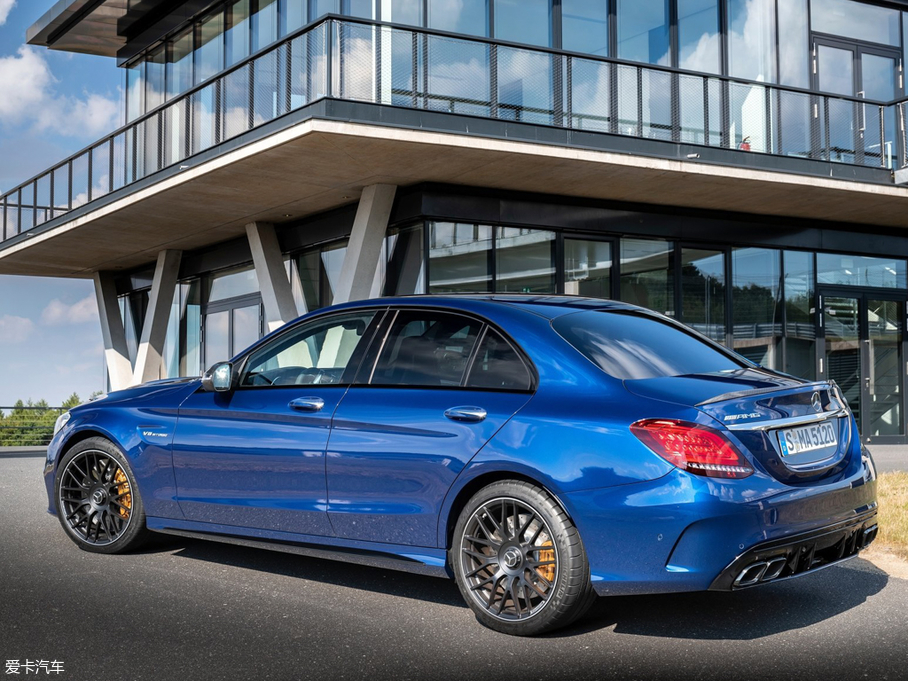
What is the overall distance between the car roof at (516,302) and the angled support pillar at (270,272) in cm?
1135

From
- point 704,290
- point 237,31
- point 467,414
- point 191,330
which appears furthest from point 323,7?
point 467,414

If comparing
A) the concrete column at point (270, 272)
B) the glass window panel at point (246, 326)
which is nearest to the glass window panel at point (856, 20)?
the concrete column at point (270, 272)

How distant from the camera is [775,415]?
439cm

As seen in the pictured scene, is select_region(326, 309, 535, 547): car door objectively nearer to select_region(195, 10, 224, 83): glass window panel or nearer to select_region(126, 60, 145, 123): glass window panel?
select_region(195, 10, 224, 83): glass window panel

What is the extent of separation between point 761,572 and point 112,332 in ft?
71.8

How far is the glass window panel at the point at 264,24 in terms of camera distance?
17.0 metres

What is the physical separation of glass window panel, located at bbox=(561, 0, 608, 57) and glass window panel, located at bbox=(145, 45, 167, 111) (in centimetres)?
925

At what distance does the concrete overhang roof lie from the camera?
40.6 ft

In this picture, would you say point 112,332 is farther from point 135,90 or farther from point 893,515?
point 893,515

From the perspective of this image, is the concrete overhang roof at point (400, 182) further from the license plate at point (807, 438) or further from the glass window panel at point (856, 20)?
the license plate at point (807, 438)

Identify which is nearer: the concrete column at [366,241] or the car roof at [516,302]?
the car roof at [516,302]

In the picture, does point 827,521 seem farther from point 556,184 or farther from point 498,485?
point 556,184

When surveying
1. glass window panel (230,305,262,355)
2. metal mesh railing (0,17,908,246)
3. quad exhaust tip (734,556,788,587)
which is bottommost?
quad exhaust tip (734,556,788,587)

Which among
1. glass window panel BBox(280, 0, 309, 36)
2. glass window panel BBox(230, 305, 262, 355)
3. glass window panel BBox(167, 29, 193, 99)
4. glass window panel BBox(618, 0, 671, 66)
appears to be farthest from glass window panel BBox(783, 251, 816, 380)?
glass window panel BBox(167, 29, 193, 99)
